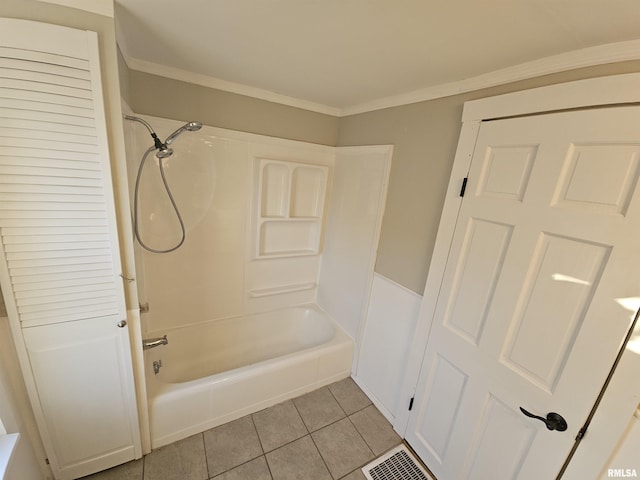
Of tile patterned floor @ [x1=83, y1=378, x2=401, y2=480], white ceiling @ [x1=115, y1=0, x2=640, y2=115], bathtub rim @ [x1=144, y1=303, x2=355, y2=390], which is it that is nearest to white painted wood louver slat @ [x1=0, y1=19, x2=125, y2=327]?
white ceiling @ [x1=115, y1=0, x2=640, y2=115]

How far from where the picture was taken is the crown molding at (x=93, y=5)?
96 centimetres

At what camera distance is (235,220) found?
86.4 inches

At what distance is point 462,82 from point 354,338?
6.50 ft

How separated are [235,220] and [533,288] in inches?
77.9

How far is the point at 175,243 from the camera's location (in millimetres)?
2025

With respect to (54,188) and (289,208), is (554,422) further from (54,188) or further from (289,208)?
(54,188)

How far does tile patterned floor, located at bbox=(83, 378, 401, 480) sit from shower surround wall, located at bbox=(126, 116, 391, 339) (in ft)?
2.20

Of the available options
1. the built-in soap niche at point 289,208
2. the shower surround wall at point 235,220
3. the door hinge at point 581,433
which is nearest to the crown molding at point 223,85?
the shower surround wall at point 235,220

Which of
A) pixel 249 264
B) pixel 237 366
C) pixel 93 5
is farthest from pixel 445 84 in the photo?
pixel 237 366

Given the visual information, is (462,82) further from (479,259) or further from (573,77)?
(479,259)

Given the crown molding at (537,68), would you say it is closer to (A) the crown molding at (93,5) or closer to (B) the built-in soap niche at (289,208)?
(B) the built-in soap niche at (289,208)

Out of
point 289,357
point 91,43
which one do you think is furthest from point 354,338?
point 91,43

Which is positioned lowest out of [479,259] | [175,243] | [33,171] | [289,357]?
[289,357]

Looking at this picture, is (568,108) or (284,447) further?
(284,447)
